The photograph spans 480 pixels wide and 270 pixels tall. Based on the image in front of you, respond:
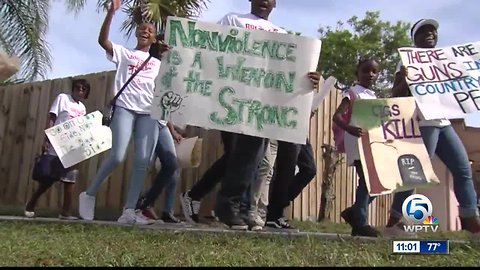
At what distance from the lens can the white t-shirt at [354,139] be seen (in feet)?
14.6

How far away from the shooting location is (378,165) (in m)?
4.25

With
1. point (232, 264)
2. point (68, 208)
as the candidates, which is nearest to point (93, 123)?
point (68, 208)

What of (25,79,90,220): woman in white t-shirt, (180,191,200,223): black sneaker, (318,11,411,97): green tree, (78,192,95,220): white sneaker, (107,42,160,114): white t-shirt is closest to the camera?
(107,42,160,114): white t-shirt

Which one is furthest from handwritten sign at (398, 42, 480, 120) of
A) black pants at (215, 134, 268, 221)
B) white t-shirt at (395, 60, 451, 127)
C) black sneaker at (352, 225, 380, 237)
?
black pants at (215, 134, 268, 221)

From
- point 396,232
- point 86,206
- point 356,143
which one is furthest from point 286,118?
point 86,206

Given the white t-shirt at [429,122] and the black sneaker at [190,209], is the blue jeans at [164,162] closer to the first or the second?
the black sneaker at [190,209]

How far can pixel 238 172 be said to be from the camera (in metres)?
4.33

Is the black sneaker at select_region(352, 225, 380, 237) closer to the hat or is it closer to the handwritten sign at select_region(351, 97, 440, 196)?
the handwritten sign at select_region(351, 97, 440, 196)

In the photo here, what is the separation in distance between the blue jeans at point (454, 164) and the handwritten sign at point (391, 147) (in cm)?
11

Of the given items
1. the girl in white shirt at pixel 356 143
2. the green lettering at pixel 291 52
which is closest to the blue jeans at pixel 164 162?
the green lettering at pixel 291 52

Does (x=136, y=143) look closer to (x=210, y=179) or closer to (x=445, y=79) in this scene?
(x=210, y=179)

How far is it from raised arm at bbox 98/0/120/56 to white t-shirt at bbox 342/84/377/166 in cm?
180

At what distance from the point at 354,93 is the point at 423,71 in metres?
0.55

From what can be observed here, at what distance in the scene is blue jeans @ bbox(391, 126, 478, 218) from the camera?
438cm
